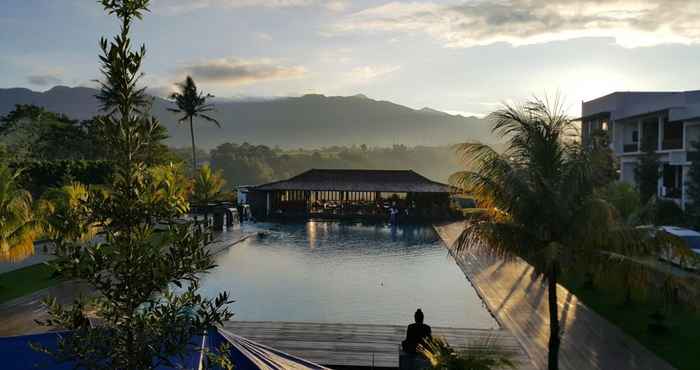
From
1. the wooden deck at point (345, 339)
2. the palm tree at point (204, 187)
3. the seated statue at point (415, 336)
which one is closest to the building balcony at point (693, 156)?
the wooden deck at point (345, 339)

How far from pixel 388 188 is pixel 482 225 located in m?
27.7

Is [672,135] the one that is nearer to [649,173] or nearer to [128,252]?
[649,173]

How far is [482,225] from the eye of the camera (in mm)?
9828

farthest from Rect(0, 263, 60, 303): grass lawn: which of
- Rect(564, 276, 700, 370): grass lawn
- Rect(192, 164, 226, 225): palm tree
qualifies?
Rect(192, 164, 226, 225): palm tree

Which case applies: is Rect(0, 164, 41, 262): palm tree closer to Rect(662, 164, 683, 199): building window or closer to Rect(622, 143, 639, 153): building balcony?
Rect(662, 164, 683, 199): building window

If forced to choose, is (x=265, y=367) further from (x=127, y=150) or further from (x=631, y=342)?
(x=631, y=342)

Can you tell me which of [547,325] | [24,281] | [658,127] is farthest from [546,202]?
[658,127]

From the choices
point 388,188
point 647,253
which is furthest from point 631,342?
point 388,188

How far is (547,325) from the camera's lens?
1271 centimetres

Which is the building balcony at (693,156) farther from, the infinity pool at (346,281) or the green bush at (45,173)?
the green bush at (45,173)

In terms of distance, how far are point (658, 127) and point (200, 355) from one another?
112 feet

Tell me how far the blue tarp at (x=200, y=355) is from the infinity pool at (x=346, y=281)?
21.1ft

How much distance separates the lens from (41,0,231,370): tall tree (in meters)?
3.96

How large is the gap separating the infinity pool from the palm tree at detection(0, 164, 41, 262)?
4880mm
